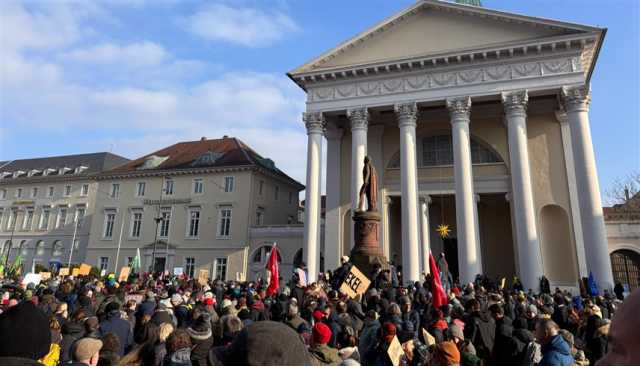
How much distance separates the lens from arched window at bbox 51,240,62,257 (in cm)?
4192

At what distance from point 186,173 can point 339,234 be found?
1891cm

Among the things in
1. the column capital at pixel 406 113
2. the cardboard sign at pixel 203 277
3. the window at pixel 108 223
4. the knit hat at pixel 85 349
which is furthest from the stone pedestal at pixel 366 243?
the window at pixel 108 223

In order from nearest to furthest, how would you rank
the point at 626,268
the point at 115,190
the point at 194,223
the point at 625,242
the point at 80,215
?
1. the point at 625,242
2. the point at 626,268
3. the point at 194,223
4. the point at 115,190
5. the point at 80,215

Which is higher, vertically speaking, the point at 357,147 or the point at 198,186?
the point at 357,147

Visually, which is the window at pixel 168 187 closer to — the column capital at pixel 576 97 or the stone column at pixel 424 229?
the stone column at pixel 424 229

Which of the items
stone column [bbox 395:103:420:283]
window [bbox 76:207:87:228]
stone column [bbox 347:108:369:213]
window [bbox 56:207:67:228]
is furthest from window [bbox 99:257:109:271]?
stone column [bbox 395:103:420:283]

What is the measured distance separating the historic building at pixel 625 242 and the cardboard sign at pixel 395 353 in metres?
29.0

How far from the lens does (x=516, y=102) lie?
22.5 meters

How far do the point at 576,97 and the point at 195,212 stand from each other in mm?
30498

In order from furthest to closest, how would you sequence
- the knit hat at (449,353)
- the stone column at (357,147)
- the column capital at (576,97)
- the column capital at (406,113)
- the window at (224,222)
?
the window at (224,222), the column capital at (406,113), the stone column at (357,147), the column capital at (576,97), the knit hat at (449,353)

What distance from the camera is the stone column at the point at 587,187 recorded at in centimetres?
1948

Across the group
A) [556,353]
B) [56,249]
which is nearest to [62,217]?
[56,249]

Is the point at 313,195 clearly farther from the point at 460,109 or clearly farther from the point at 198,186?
the point at 198,186

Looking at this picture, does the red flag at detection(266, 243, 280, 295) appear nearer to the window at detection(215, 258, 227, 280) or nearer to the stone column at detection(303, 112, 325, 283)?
the stone column at detection(303, 112, 325, 283)
